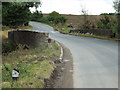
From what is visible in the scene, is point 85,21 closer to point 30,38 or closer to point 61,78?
point 30,38

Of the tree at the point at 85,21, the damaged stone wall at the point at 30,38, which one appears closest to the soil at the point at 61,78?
the damaged stone wall at the point at 30,38

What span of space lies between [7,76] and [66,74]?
97.9 inches

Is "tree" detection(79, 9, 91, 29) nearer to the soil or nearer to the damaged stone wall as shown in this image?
the damaged stone wall

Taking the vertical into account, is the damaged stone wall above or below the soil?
above

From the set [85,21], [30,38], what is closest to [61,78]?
[30,38]

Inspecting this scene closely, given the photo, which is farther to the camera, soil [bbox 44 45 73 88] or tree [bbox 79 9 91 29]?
tree [bbox 79 9 91 29]

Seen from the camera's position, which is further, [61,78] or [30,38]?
[30,38]

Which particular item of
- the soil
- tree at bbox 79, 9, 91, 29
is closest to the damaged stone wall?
the soil

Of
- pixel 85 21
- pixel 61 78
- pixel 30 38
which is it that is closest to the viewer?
pixel 61 78

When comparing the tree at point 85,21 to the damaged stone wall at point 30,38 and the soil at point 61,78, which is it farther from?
the soil at point 61,78

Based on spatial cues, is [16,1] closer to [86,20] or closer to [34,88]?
[34,88]

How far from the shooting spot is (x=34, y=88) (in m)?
8.34

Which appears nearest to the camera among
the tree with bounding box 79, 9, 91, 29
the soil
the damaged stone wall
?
the soil

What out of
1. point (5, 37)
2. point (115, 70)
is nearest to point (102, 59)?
point (115, 70)
